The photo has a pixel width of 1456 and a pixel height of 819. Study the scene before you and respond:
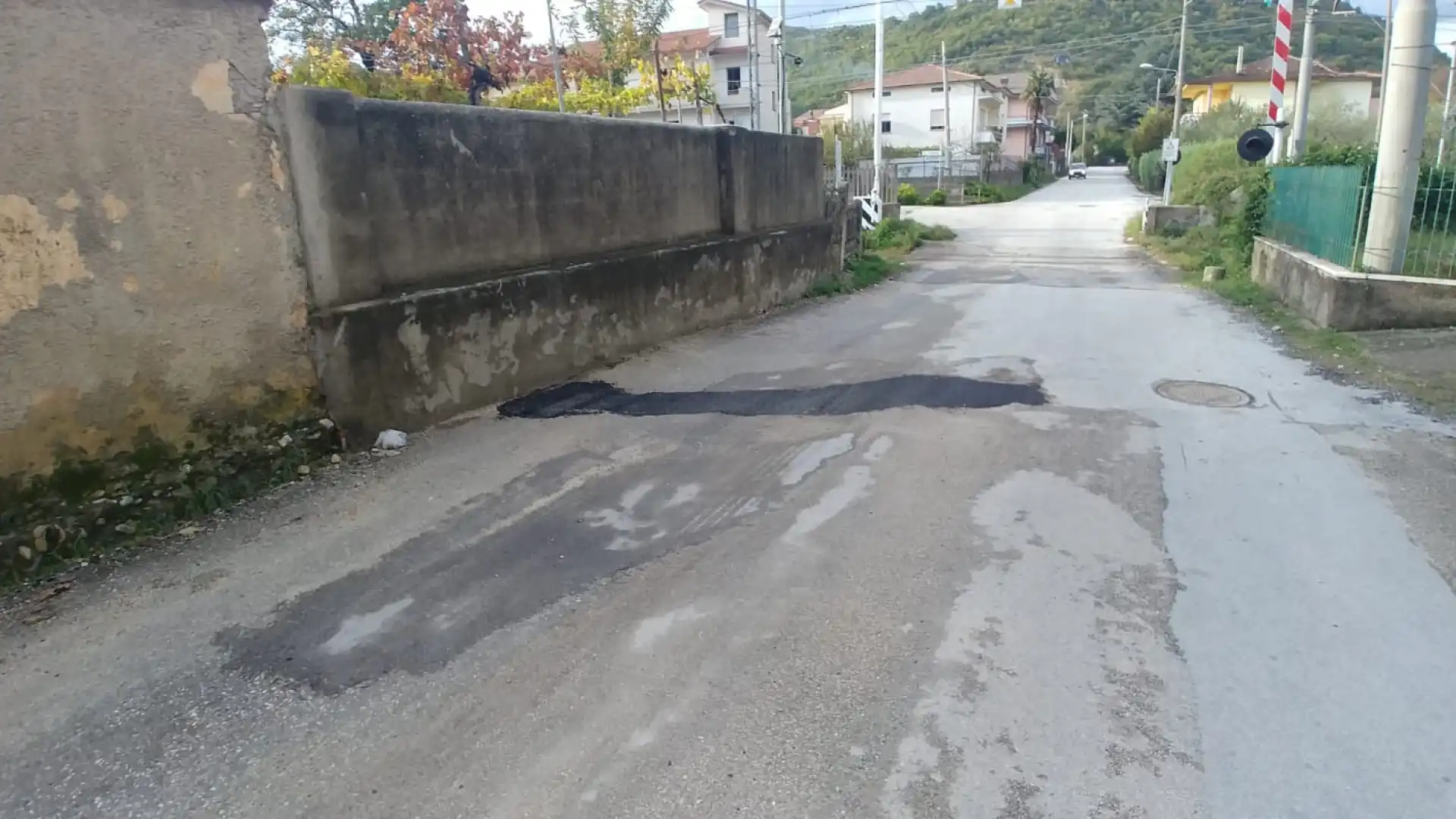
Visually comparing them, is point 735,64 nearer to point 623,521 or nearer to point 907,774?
point 623,521

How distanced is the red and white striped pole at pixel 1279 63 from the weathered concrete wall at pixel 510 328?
10631mm

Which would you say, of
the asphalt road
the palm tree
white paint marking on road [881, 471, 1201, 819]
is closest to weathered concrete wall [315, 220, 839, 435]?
the asphalt road

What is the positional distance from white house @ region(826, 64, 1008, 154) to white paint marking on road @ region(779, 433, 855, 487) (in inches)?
2408

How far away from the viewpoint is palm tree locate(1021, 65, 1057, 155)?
2886 inches

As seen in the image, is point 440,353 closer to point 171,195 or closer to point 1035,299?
point 171,195

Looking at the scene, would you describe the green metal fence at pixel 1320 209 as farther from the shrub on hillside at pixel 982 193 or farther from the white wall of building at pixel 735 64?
the white wall of building at pixel 735 64

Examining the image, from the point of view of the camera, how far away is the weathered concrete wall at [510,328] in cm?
563

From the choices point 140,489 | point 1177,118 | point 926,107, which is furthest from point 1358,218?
point 926,107

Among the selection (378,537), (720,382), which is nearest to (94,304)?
(378,537)

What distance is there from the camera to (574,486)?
17.0ft

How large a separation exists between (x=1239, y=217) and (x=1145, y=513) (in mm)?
12366

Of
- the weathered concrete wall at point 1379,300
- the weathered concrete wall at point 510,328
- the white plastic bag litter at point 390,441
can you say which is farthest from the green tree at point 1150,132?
the white plastic bag litter at point 390,441

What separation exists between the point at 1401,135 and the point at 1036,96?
70499 millimetres

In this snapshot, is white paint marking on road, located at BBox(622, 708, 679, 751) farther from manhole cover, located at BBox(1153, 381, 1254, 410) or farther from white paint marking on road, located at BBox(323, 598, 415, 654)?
manhole cover, located at BBox(1153, 381, 1254, 410)
